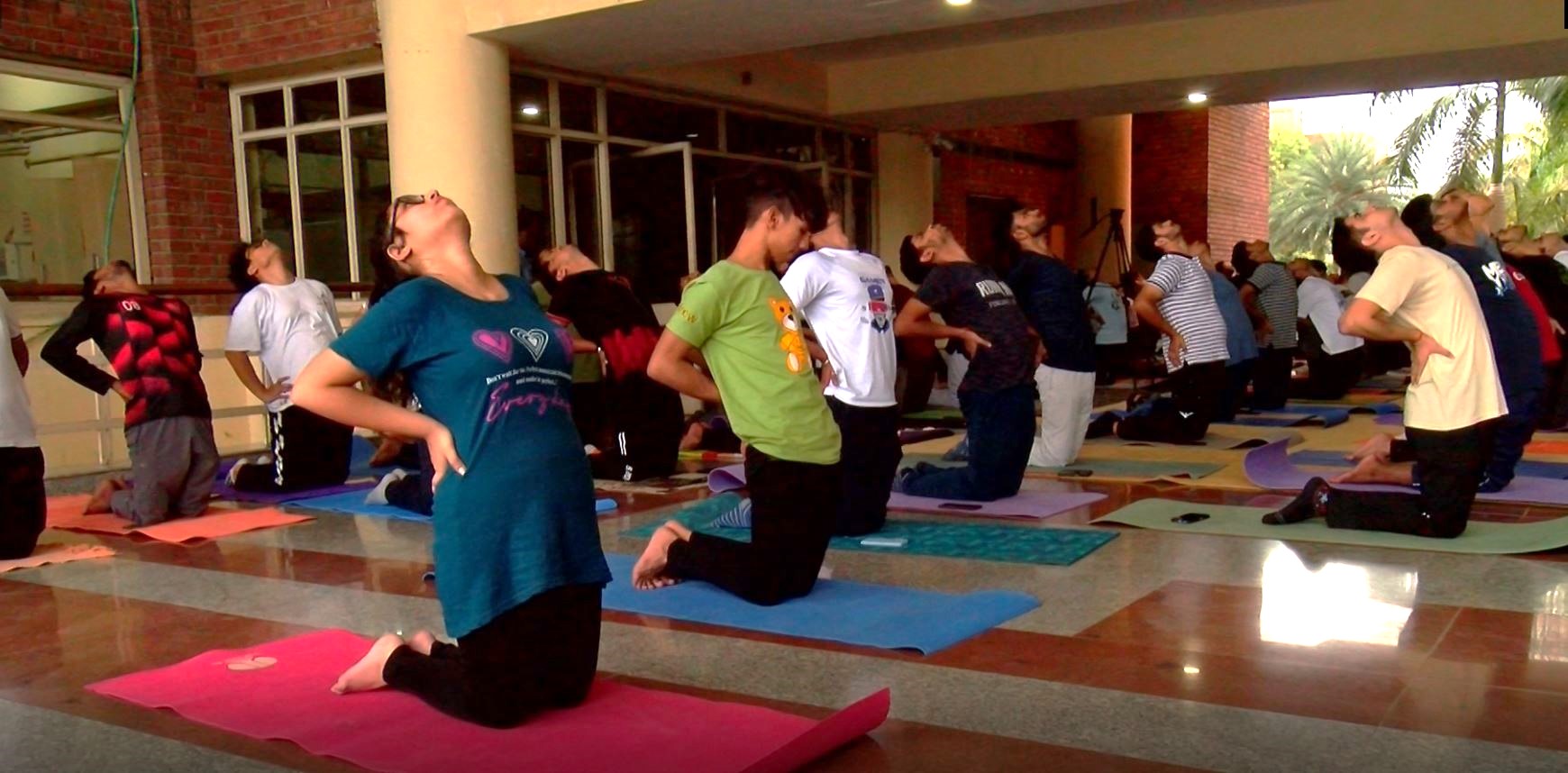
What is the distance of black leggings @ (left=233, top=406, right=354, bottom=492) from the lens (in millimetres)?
7477

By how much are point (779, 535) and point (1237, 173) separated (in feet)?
59.0

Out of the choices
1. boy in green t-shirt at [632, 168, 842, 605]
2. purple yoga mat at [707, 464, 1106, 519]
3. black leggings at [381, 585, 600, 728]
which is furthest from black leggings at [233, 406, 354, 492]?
black leggings at [381, 585, 600, 728]

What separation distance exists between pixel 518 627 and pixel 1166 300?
6396mm

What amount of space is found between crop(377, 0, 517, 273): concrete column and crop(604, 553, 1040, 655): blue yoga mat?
484 cm

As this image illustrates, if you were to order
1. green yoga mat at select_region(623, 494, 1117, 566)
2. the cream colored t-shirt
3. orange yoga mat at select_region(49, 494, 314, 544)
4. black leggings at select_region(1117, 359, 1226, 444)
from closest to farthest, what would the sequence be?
the cream colored t-shirt < green yoga mat at select_region(623, 494, 1117, 566) < orange yoga mat at select_region(49, 494, 314, 544) < black leggings at select_region(1117, 359, 1226, 444)

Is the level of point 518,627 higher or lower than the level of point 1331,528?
higher

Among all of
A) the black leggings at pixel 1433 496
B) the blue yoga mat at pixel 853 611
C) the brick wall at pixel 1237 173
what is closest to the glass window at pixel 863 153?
the brick wall at pixel 1237 173

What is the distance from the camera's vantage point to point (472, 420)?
298 centimetres

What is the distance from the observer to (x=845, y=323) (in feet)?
17.3

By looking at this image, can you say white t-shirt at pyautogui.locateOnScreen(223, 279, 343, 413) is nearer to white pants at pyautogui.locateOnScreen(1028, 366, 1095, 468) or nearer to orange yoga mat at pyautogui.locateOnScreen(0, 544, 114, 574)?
orange yoga mat at pyautogui.locateOnScreen(0, 544, 114, 574)

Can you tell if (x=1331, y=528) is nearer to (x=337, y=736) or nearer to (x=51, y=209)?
(x=337, y=736)

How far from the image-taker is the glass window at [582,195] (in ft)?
36.6

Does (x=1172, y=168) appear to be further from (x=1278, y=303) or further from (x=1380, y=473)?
(x=1380, y=473)

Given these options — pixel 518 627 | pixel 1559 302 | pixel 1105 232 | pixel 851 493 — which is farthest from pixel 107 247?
pixel 1105 232
